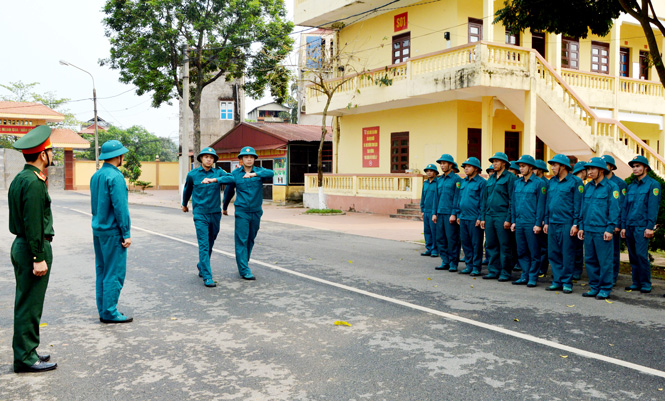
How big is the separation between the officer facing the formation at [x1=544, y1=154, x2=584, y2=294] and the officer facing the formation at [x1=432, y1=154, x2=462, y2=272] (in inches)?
66.7

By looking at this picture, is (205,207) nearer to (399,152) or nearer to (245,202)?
(245,202)

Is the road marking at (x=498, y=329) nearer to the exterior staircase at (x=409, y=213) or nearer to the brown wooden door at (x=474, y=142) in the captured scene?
the exterior staircase at (x=409, y=213)

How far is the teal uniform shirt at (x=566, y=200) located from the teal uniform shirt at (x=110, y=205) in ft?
18.6

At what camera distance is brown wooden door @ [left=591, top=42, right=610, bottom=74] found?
24016mm

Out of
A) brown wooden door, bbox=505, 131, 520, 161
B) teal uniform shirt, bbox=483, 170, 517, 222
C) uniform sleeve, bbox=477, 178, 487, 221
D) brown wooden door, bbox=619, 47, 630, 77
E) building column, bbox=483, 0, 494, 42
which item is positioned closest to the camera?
teal uniform shirt, bbox=483, 170, 517, 222

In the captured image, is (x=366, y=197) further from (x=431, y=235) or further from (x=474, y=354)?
(x=474, y=354)

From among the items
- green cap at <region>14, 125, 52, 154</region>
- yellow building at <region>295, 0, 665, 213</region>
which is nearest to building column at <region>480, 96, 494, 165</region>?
yellow building at <region>295, 0, 665, 213</region>

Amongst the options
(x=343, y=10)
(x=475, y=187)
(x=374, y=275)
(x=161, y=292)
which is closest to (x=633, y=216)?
(x=475, y=187)

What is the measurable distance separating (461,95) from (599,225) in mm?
12955

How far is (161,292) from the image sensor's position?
24.8 feet

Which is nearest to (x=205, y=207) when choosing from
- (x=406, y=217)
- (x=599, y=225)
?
(x=599, y=225)

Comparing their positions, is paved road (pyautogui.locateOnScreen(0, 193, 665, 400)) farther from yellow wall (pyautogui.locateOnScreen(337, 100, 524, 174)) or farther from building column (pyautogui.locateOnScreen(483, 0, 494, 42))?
yellow wall (pyautogui.locateOnScreen(337, 100, 524, 174))

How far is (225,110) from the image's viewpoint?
159 feet

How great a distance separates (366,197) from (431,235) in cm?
1102
